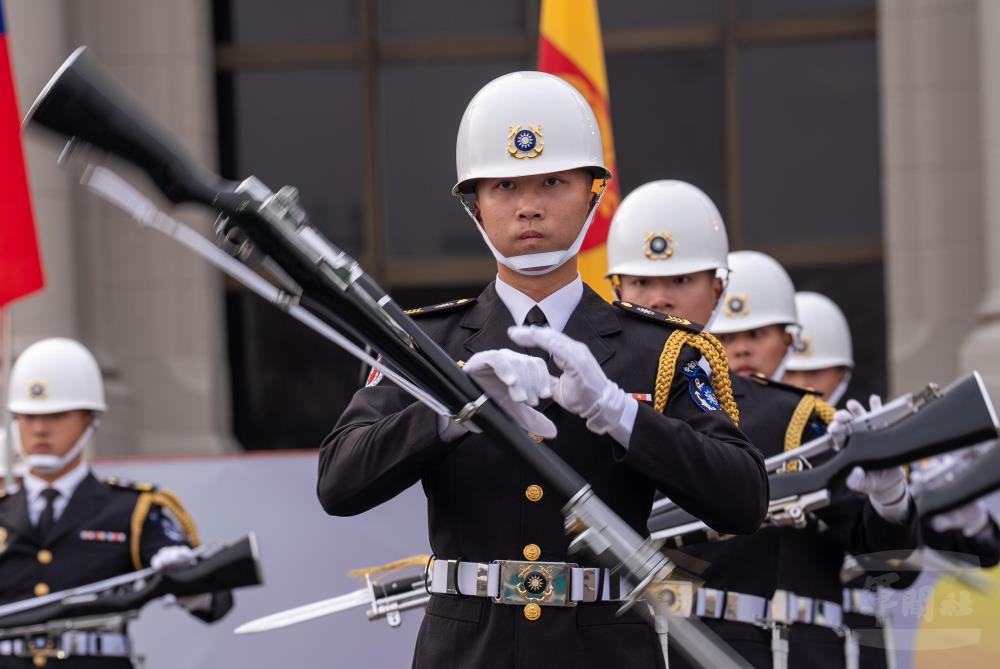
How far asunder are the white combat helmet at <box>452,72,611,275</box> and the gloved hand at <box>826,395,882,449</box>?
5.56 ft

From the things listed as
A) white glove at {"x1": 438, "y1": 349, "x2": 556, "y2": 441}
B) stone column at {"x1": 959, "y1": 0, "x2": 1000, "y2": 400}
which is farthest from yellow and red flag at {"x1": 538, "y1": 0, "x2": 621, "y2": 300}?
white glove at {"x1": 438, "y1": 349, "x2": 556, "y2": 441}

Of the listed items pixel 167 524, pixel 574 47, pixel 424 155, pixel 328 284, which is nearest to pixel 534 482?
pixel 328 284

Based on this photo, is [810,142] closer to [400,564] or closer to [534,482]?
[400,564]

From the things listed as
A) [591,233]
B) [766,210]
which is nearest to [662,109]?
[766,210]

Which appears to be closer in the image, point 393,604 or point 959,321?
point 393,604

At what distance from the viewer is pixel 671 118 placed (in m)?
12.9

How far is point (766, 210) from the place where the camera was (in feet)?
41.9

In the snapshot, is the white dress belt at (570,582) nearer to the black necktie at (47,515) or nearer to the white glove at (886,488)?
the white glove at (886,488)

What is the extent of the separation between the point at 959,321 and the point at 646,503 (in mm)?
8925

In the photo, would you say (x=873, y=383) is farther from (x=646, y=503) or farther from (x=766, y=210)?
(x=646, y=503)

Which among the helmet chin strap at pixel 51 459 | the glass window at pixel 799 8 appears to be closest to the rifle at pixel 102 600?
the helmet chin strap at pixel 51 459

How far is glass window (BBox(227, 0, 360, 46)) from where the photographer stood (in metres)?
13.2

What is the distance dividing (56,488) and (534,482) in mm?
4570

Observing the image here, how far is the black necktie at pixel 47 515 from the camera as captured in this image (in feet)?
23.6
